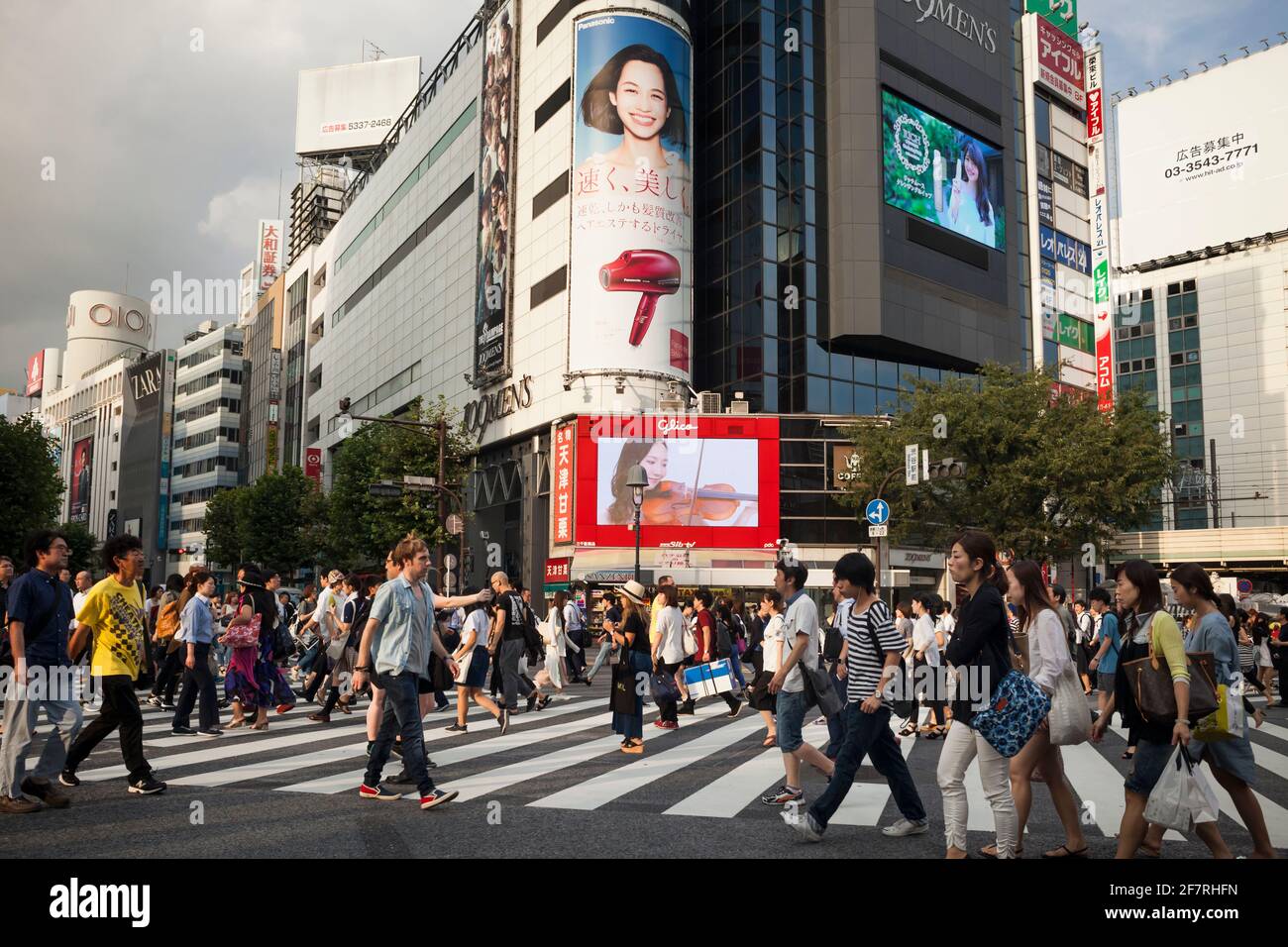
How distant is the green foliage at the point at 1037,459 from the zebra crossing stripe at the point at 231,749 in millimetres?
23973

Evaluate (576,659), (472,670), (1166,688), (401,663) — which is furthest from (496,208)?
(1166,688)

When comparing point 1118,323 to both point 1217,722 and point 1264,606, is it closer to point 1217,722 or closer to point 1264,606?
point 1264,606

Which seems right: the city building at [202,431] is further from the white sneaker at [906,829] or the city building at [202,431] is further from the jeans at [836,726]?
the white sneaker at [906,829]

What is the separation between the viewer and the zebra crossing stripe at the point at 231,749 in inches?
351

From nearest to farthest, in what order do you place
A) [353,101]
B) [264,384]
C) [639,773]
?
[639,773]
[353,101]
[264,384]

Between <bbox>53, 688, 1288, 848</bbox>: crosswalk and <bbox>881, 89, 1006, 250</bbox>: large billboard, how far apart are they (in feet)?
124

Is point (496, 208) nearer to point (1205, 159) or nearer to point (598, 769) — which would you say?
point (598, 769)

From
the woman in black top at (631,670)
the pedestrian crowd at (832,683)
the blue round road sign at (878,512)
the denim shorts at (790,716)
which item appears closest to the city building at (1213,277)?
the blue round road sign at (878,512)

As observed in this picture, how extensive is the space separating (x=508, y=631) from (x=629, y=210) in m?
30.7

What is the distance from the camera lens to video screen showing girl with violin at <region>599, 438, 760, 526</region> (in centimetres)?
4097

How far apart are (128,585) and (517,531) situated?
39042 millimetres

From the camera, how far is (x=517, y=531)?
4688 cm

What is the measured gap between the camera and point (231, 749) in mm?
10586

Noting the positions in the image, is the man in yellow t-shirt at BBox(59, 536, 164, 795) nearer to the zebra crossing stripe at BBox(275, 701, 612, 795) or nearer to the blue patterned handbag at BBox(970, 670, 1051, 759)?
the zebra crossing stripe at BBox(275, 701, 612, 795)
